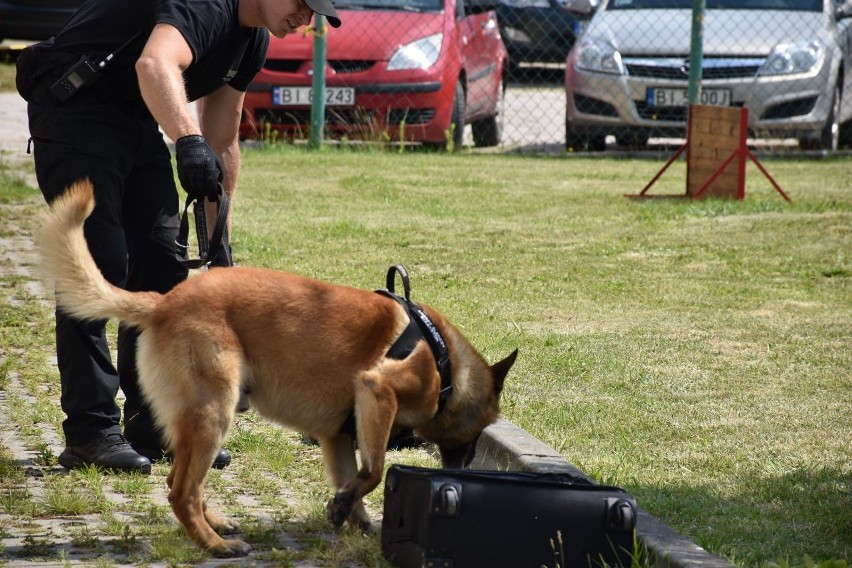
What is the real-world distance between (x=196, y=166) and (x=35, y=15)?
44.4 ft

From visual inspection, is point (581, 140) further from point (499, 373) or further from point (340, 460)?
point (340, 460)

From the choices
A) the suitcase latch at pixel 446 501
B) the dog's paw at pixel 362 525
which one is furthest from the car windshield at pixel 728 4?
the suitcase latch at pixel 446 501

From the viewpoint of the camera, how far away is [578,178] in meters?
11.4

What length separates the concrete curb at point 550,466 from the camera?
11.5 feet

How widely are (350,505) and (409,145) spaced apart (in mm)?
9503

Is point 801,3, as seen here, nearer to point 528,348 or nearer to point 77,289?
point 528,348

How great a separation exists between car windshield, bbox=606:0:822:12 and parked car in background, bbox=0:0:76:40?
7.38m

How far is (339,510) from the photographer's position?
12.3 feet

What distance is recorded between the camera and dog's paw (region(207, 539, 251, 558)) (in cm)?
367

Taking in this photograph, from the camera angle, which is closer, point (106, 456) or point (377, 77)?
point (106, 456)

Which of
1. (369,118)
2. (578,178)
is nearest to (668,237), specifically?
(578,178)

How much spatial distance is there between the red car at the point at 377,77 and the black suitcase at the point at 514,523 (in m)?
8.93

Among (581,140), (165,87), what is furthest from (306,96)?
(165,87)

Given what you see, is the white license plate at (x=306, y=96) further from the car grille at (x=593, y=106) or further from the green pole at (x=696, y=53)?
the green pole at (x=696, y=53)
